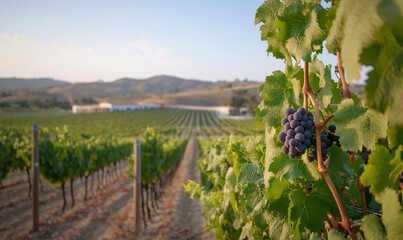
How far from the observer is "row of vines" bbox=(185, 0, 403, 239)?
611 mm

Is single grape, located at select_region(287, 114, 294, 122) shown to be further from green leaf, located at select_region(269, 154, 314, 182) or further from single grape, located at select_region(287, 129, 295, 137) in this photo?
green leaf, located at select_region(269, 154, 314, 182)

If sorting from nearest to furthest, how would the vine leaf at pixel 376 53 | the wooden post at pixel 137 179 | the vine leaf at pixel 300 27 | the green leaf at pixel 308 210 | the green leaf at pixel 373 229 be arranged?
the vine leaf at pixel 376 53, the green leaf at pixel 373 229, the vine leaf at pixel 300 27, the green leaf at pixel 308 210, the wooden post at pixel 137 179

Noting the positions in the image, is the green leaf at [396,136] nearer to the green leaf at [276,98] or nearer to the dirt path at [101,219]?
the green leaf at [276,98]

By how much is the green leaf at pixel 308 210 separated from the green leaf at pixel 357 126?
1.39 feet

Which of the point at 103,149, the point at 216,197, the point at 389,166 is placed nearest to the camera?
the point at 389,166

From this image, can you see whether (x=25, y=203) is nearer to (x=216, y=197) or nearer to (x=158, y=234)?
(x=158, y=234)

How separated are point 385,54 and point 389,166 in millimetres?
279

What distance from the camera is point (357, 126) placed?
37.5 inches

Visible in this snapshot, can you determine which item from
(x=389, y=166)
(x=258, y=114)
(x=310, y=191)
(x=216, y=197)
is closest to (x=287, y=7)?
(x=258, y=114)

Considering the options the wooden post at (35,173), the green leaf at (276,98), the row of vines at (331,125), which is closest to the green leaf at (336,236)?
the row of vines at (331,125)

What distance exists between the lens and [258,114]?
1477mm

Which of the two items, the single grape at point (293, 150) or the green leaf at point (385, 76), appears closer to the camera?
the green leaf at point (385, 76)

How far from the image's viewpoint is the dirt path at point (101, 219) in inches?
332

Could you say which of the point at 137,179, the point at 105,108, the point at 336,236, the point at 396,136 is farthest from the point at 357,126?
the point at 105,108
